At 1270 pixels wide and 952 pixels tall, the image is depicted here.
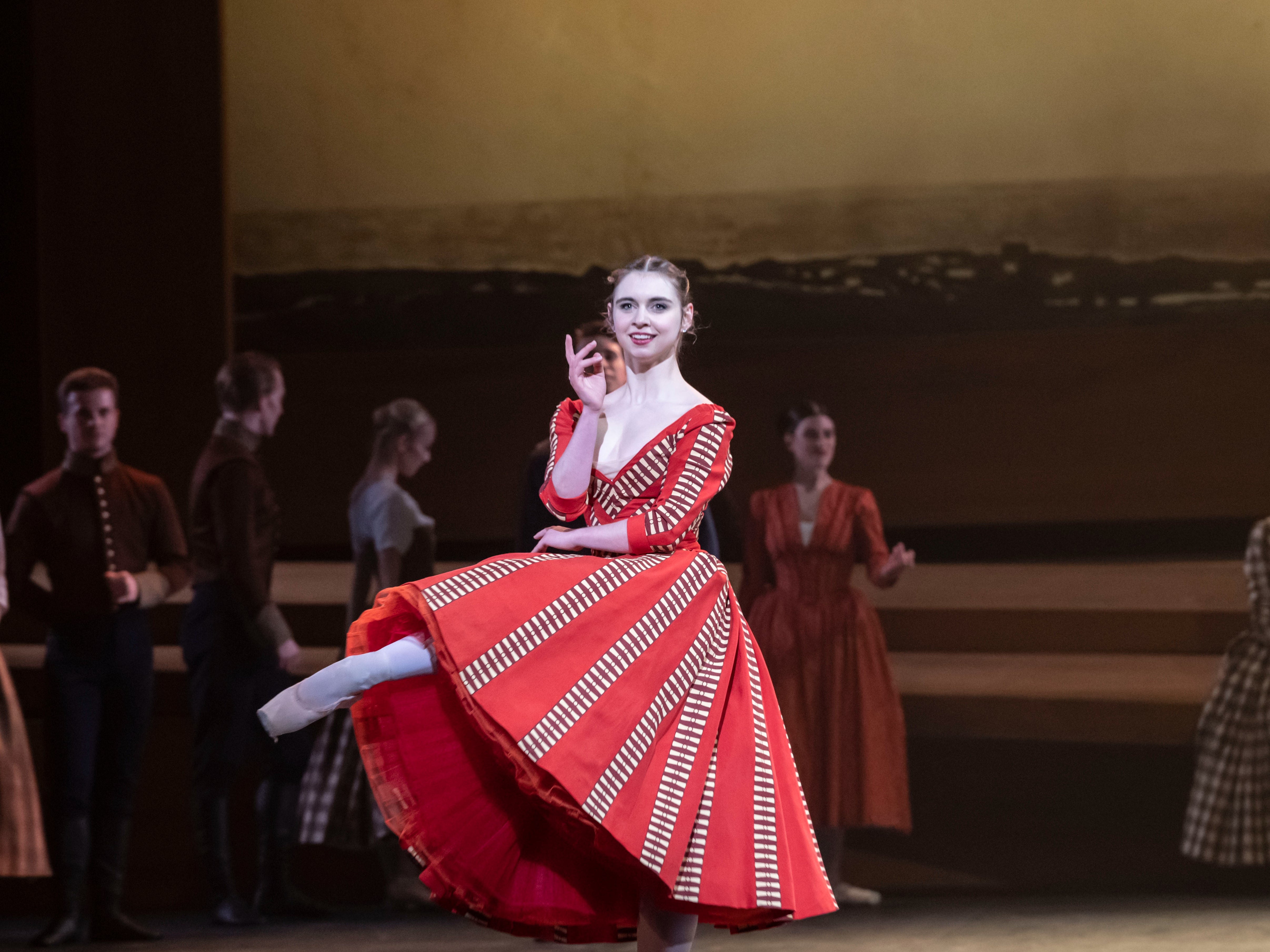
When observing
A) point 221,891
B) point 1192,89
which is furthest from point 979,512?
point 221,891

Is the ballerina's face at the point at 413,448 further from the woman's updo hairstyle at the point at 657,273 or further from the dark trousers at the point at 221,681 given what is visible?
the woman's updo hairstyle at the point at 657,273

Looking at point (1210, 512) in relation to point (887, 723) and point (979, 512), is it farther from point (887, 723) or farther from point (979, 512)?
point (887, 723)

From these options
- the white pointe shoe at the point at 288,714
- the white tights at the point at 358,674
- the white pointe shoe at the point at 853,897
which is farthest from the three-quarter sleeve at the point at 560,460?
the white pointe shoe at the point at 853,897

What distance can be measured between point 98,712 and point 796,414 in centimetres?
215

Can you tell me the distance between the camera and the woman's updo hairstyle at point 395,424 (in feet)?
13.3

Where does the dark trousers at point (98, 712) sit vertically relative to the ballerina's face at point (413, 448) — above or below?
below

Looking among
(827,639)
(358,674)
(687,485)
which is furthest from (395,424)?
(358,674)

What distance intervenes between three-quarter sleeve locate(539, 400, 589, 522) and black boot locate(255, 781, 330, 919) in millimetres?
1943

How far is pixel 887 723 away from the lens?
4.21m

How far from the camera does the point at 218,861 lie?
12.9 ft

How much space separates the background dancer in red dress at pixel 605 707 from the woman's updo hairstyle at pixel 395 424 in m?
1.68

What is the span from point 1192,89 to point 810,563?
2.18 meters

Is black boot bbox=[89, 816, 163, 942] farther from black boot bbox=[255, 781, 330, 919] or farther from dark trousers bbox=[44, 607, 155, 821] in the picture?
black boot bbox=[255, 781, 330, 919]

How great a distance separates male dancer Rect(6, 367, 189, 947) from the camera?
3.71 metres
